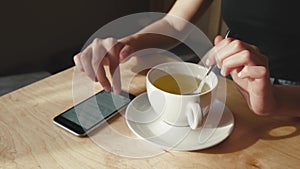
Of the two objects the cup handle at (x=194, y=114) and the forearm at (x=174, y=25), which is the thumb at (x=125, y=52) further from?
the cup handle at (x=194, y=114)

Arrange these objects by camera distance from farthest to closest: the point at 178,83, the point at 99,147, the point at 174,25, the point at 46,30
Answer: the point at 46,30
the point at 174,25
the point at 178,83
the point at 99,147

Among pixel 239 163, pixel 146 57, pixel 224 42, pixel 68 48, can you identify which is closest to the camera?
pixel 239 163

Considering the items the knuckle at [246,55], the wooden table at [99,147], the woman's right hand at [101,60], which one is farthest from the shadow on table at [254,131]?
the woman's right hand at [101,60]

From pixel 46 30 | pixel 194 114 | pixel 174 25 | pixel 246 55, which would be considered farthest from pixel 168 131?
pixel 46 30

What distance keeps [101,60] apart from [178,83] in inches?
6.3

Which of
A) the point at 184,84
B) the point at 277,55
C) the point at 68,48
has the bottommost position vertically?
the point at 68,48

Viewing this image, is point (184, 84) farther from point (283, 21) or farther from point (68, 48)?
point (68, 48)

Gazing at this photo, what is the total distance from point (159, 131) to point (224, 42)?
0.20 metres

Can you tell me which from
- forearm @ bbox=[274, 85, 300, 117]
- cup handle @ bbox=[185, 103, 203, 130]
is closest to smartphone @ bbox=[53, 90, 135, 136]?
cup handle @ bbox=[185, 103, 203, 130]

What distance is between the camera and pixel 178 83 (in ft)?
2.15

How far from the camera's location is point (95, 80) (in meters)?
0.70

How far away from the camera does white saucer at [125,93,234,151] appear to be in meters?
0.55

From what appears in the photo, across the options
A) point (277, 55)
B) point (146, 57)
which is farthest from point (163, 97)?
point (277, 55)

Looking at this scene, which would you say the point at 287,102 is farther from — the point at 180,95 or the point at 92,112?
the point at 92,112
